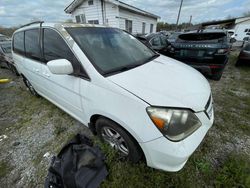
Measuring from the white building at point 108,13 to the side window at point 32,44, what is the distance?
33.1ft

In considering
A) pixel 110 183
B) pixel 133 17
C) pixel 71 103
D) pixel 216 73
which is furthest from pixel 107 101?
pixel 133 17

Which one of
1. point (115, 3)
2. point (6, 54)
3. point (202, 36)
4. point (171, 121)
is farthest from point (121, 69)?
point (115, 3)

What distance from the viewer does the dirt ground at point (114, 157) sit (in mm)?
1699

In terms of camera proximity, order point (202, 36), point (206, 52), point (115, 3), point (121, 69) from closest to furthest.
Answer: point (121, 69)
point (206, 52)
point (202, 36)
point (115, 3)

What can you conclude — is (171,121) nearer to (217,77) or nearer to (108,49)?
(108,49)

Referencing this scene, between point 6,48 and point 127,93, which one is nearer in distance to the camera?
point 127,93

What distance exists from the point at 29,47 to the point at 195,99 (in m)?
3.14

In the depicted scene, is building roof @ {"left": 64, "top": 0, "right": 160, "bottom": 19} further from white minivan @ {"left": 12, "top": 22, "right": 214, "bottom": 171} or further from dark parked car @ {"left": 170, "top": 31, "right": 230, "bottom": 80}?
white minivan @ {"left": 12, "top": 22, "right": 214, "bottom": 171}

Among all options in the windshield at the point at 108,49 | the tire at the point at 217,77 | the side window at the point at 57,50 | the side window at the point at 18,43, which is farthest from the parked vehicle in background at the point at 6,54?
the tire at the point at 217,77

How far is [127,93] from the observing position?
1.35 metres

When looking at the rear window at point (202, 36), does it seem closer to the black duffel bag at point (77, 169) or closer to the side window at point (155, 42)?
the side window at point (155, 42)

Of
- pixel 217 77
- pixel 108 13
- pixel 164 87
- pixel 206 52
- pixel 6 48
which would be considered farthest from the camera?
pixel 108 13

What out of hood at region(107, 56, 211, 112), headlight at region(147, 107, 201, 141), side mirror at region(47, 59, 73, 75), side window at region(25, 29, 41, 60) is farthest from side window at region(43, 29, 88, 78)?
headlight at region(147, 107, 201, 141)

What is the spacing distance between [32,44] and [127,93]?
2389mm
